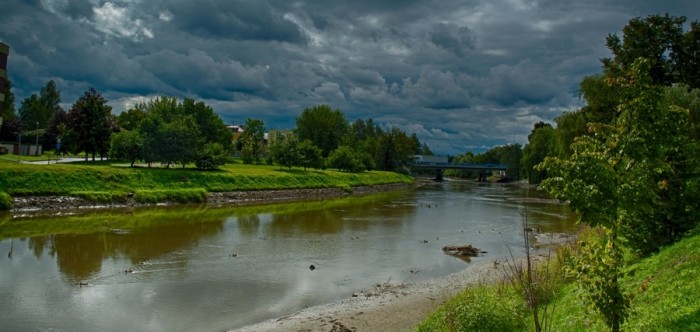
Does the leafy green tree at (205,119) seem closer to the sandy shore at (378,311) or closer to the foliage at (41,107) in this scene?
the foliage at (41,107)

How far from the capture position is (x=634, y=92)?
30.0 feet

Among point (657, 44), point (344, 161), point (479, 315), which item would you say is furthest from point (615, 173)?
point (344, 161)

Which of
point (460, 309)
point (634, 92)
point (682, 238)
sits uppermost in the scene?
point (634, 92)

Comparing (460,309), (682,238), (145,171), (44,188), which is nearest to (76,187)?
(44,188)

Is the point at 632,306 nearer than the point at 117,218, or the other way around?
the point at 632,306

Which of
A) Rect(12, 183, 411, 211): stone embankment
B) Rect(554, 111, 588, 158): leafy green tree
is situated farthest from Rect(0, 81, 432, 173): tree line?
Rect(554, 111, 588, 158): leafy green tree

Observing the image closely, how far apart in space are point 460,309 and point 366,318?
13.9 ft

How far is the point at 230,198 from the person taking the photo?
5806cm

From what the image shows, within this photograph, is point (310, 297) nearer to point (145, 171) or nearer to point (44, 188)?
point (44, 188)

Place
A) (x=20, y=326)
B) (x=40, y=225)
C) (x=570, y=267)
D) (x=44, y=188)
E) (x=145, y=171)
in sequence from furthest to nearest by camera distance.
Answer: (x=145, y=171) < (x=44, y=188) < (x=40, y=225) < (x=20, y=326) < (x=570, y=267)

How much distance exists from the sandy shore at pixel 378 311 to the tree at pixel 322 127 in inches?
4087

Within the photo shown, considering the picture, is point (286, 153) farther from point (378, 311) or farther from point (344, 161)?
point (378, 311)

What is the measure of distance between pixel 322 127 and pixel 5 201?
96.9 m

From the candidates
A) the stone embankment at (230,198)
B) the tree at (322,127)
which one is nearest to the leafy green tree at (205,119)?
the tree at (322,127)
